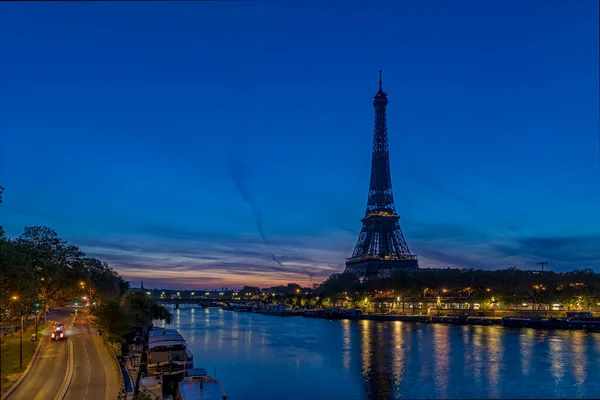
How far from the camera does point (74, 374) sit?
4081 cm

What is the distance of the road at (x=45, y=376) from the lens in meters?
34.4

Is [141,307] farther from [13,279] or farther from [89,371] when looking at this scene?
[13,279]

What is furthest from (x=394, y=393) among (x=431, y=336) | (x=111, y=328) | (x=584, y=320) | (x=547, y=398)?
(x=584, y=320)

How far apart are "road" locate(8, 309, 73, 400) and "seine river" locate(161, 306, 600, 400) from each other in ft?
52.6

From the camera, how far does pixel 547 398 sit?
152 feet

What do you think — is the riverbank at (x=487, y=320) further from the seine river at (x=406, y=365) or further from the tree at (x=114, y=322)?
the tree at (x=114, y=322)

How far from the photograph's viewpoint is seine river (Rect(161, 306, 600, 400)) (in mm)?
50375

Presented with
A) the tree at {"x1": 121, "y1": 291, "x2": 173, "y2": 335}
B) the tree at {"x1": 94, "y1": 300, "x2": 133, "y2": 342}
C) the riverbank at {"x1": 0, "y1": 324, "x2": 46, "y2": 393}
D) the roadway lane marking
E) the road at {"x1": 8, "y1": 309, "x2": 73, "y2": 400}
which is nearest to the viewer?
the roadway lane marking

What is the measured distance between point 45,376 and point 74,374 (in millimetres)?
2098

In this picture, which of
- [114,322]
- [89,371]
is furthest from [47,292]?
[89,371]

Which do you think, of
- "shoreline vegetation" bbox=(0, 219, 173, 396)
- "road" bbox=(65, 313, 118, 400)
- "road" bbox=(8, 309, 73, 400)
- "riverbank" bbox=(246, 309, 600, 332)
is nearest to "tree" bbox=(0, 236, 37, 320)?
"shoreline vegetation" bbox=(0, 219, 173, 396)

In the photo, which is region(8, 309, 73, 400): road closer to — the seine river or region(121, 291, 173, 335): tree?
the seine river

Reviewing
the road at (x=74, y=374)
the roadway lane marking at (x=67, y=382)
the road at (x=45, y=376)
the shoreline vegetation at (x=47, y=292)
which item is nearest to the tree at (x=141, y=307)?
the shoreline vegetation at (x=47, y=292)

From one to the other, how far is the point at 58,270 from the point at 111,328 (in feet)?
73.8
